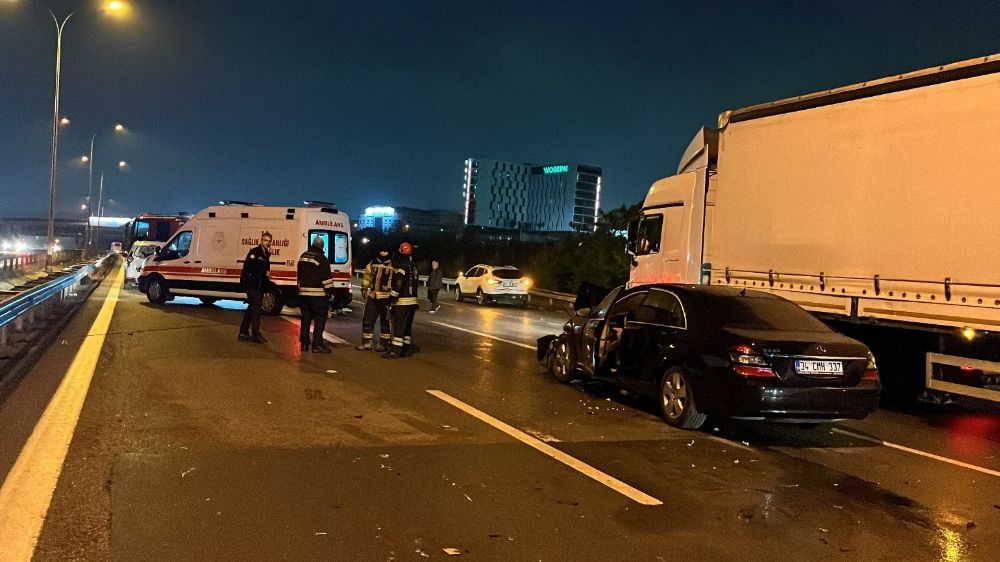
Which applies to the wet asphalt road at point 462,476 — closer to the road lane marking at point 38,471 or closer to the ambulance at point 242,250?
the road lane marking at point 38,471

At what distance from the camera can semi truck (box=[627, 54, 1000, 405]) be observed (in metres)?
7.75

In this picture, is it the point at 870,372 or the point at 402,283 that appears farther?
the point at 402,283

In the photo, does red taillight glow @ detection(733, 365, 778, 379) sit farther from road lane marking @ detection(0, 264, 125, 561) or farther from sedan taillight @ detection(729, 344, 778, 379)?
road lane marking @ detection(0, 264, 125, 561)

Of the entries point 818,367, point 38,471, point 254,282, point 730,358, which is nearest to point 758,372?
point 730,358

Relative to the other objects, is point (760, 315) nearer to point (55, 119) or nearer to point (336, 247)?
point (336, 247)

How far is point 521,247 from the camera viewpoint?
1905 inches

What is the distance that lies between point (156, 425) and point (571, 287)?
28.9m

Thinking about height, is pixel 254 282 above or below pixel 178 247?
below

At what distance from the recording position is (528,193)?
7392 inches

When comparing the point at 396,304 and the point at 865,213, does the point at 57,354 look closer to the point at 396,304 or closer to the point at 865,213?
the point at 396,304

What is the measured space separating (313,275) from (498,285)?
1656 cm

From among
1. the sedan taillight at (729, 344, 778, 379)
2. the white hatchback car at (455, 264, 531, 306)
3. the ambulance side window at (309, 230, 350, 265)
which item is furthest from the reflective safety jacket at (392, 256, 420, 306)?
the white hatchback car at (455, 264, 531, 306)

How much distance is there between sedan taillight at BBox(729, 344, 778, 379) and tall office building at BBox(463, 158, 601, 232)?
6757 inches

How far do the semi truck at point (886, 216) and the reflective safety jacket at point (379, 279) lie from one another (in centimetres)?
448
